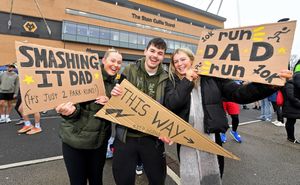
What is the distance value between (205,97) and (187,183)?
3.00 feet

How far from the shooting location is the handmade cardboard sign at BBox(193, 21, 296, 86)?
171cm

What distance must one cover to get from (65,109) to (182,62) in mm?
1318

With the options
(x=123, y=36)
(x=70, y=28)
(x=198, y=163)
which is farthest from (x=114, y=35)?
(x=198, y=163)

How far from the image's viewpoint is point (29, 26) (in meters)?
25.0

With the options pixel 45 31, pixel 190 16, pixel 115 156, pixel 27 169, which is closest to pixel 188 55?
pixel 115 156

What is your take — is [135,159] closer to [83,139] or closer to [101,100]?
[83,139]

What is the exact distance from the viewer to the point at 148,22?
35.6 m

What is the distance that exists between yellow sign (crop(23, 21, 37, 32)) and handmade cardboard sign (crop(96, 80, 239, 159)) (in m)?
29.0

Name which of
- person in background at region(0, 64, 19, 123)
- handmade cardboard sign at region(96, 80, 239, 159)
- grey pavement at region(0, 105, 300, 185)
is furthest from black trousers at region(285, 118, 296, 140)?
person in background at region(0, 64, 19, 123)

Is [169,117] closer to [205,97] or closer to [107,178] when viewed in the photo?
[205,97]

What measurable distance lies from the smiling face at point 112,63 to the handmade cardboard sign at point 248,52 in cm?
91

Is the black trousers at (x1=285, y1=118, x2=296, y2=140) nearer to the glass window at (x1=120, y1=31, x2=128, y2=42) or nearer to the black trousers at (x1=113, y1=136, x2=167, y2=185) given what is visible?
the black trousers at (x1=113, y1=136, x2=167, y2=185)

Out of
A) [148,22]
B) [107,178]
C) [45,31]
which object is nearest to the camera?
[107,178]

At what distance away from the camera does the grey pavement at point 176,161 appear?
10.1ft
